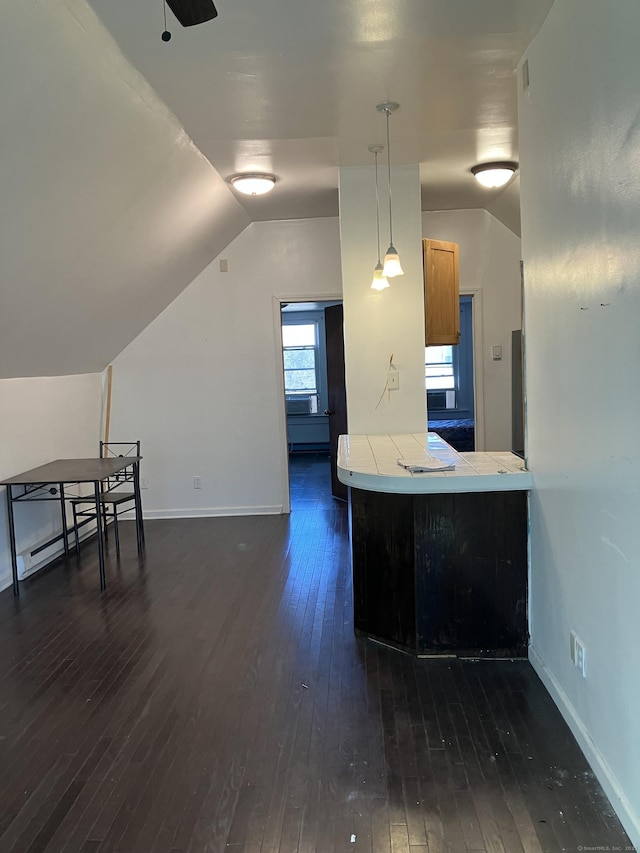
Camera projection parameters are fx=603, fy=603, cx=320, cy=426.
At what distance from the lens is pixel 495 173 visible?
13.1 ft

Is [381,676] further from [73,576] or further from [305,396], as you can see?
[305,396]

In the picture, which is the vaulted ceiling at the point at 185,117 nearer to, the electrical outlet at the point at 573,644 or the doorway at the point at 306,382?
the electrical outlet at the point at 573,644

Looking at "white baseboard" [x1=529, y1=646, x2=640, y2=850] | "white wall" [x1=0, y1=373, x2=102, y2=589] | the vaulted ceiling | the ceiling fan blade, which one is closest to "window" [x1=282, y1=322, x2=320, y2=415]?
"white wall" [x1=0, y1=373, x2=102, y2=589]

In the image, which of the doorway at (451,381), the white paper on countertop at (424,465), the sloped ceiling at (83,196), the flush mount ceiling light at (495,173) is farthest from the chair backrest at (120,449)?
the doorway at (451,381)

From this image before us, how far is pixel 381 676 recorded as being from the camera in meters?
2.70

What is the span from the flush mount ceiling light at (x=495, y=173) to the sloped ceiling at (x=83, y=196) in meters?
1.79

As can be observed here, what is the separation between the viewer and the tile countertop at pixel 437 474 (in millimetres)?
2637

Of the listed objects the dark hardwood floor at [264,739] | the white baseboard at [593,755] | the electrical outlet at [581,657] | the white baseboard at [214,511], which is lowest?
the dark hardwood floor at [264,739]

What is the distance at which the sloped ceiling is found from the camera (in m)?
2.20

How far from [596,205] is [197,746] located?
2316mm

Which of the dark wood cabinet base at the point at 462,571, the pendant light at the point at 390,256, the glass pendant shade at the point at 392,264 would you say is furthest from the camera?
the glass pendant shade at the point at 392,264

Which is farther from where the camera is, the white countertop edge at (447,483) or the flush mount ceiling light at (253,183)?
the flush mount ceiling light at (253,183)

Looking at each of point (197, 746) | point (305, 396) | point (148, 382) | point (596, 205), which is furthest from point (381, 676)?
point (305, 396)

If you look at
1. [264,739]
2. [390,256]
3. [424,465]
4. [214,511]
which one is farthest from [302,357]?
[264,739]
